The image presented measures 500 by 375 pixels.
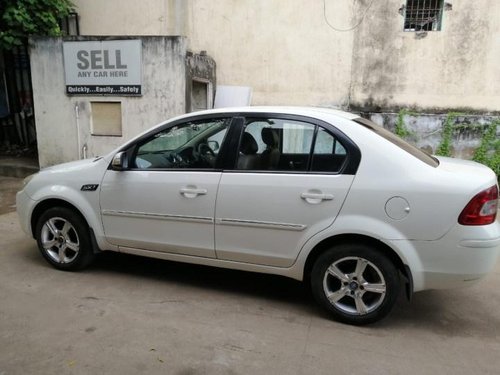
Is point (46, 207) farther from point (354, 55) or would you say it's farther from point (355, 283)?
point (354, 55)

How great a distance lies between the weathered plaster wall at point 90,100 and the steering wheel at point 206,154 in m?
4.77

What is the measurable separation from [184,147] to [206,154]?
0.88 feet

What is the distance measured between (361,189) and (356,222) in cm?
24

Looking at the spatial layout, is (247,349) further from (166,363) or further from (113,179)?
(113,179)

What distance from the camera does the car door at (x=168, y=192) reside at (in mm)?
3588

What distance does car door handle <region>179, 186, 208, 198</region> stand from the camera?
354 centimetres

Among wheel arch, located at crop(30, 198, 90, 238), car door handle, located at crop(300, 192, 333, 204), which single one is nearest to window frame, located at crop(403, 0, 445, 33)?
car door handle, located at crop(300, 192, 333, 204)

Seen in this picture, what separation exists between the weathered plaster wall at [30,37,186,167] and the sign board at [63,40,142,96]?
0.14 m

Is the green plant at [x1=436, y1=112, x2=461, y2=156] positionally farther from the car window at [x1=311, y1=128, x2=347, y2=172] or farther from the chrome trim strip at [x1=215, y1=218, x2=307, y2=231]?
the chrome trim strip at [x1=215, y1=218, x2=307, y2=231]

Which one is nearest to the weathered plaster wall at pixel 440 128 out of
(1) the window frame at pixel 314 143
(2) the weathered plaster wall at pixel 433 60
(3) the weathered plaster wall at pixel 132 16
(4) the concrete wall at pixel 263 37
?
(2) the weathered plaster wall at pixel 433 60

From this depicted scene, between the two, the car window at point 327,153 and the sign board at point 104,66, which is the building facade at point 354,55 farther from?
the car window at point 327,153

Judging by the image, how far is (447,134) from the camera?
29.6 ft

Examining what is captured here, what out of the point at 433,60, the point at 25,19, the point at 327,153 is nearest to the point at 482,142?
the point at 433,60

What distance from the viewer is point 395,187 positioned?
305cm
